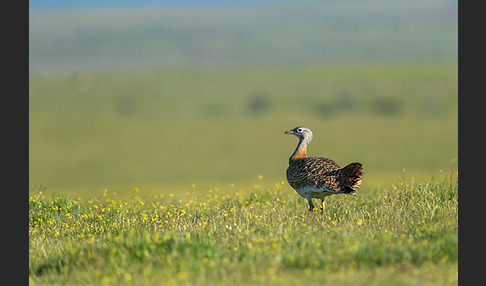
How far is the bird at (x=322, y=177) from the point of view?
11711 mm

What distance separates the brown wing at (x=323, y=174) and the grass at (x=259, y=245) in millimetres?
466

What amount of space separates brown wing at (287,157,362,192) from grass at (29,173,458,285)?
0.47m

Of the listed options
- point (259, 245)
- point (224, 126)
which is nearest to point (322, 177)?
point (259, 245)

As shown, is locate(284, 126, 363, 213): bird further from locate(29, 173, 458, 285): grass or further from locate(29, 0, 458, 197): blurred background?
locate(29, 0, 458, 197): blurred background

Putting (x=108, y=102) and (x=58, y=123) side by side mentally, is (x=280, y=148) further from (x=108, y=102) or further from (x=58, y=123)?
(x=108, y=102)

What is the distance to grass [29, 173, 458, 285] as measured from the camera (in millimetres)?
7609

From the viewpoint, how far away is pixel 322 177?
1194cm

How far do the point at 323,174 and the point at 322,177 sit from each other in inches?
3.8

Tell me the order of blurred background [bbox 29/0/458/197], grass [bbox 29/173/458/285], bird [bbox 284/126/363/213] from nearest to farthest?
1. grass [bbox 29/173/458/285]
2. bird [bbox 284/126/363/213]
3. blurred background [bbox 29/0/458/197]

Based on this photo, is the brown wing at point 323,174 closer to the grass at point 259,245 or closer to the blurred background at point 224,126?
the grass at point 259,245

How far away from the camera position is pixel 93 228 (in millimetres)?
11227

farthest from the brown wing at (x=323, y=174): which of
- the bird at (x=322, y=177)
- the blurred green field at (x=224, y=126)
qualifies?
the blurred green field at (x=224, y=126)

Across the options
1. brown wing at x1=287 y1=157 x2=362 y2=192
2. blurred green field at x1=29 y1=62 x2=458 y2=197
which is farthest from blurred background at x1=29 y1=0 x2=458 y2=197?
brown wing at x1=287 y1=157 x2=362 y2=192

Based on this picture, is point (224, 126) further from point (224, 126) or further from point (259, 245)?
point (259, 245)
